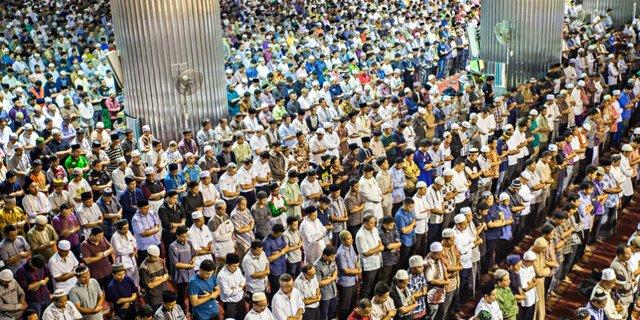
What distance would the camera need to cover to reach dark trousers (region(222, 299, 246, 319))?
848 cm

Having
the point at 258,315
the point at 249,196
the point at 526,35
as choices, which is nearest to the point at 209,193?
the point at 249,196

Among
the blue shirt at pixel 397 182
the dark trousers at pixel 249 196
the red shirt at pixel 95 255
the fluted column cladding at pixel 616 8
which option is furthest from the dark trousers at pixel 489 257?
the fluted column cladding at pixel 616 8

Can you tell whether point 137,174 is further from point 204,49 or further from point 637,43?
point 637,43

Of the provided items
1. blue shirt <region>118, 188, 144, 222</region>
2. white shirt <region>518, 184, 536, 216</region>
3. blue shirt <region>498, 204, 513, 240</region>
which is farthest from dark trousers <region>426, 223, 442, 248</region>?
blue shirt <region>118, 188, 144, 222</region>

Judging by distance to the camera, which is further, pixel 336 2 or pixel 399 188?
pixel 336 2

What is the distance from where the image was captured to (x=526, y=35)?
60.2 feet

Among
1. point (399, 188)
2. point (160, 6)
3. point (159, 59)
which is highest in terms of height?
point (160, 6)

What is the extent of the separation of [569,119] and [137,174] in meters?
8.23

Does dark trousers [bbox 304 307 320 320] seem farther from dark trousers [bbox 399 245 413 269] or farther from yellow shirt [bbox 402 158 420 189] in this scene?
yellow shirt [bbox 402 158 420 189]

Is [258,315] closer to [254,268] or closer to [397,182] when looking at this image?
[254,268]

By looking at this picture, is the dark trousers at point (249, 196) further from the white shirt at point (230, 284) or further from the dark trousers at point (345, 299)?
the white shirt at point (230, 284)

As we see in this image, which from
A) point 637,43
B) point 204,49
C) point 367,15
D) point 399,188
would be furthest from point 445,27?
point 399,188

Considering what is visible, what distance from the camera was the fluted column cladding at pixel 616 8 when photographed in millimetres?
26578

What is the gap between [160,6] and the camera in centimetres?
1309
